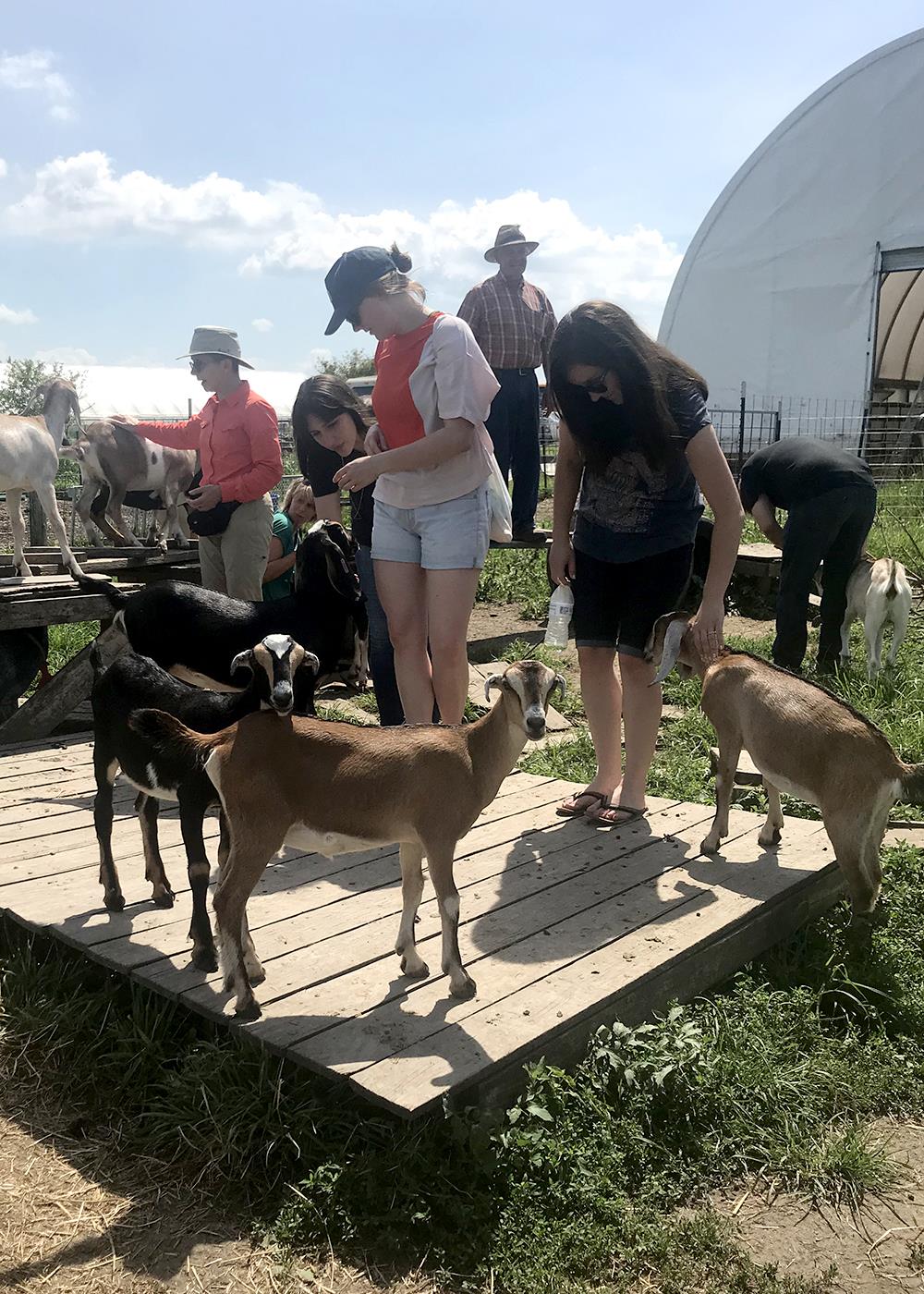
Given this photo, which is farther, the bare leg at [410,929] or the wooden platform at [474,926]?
the bare leg at [410,929]

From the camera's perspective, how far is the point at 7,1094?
3.09 m

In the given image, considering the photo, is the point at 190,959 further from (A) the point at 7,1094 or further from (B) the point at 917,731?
(B) the point at 917,731

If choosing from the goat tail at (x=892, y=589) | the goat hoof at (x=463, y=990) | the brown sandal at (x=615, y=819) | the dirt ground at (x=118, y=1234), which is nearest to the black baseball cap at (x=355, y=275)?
the brown sandal at (x=615, y=819)

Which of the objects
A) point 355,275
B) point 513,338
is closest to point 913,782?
point 355,275

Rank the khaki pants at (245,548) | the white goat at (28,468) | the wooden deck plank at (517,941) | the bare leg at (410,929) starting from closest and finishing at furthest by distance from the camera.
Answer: the wooden deck plank at (517,941) < the bare leg at (410,929) < the khaki pants at (245,548) < the white goat at (28,468)

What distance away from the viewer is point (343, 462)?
512cm

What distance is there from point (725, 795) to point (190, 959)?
213 centimetres

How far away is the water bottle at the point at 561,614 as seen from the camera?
432 cm

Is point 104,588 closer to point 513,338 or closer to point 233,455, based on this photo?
point 233,455

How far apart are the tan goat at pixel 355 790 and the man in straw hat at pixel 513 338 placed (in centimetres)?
523

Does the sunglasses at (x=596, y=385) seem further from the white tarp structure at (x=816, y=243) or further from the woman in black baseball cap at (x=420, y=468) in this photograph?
the white tarp structure at (x=816, y=243)

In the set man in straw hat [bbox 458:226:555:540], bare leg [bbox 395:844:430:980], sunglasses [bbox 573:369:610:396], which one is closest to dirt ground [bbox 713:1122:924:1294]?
bare leg [bbox 395:844:430:980]

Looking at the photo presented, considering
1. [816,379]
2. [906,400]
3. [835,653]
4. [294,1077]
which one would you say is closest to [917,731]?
[835,653]

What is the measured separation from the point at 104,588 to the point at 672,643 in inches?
125
